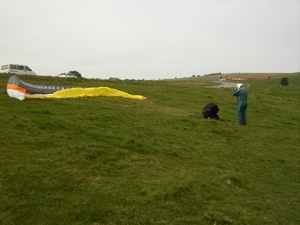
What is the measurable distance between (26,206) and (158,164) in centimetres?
373

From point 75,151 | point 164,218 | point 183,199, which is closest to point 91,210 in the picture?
point 164,218

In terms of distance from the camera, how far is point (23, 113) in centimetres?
1066

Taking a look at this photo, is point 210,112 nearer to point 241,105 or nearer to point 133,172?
point 241,105

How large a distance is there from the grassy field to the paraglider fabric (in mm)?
692

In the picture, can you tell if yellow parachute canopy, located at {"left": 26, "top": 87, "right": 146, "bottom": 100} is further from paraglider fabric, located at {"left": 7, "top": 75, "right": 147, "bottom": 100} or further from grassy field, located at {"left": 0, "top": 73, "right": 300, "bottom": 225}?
grassy field, located at {"left": 0, "top": 73, "right": 300, "bottom": 225}

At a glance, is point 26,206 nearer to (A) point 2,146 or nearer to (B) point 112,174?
(B) point 112,174

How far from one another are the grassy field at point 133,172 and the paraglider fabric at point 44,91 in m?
0.69

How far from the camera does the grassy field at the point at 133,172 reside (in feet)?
17.9

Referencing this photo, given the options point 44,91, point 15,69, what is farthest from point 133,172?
point 15,69

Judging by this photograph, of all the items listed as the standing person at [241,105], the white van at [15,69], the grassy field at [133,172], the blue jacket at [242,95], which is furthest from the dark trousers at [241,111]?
the white van at [15,69]

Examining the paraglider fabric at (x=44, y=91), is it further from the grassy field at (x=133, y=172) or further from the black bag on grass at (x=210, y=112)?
the black bag on grass at (x=210, y=112)

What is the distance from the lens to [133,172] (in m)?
7.26

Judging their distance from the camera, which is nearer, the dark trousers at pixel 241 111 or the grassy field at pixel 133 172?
the grassy field at pixel 133 172

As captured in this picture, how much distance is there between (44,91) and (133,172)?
10340 mm
